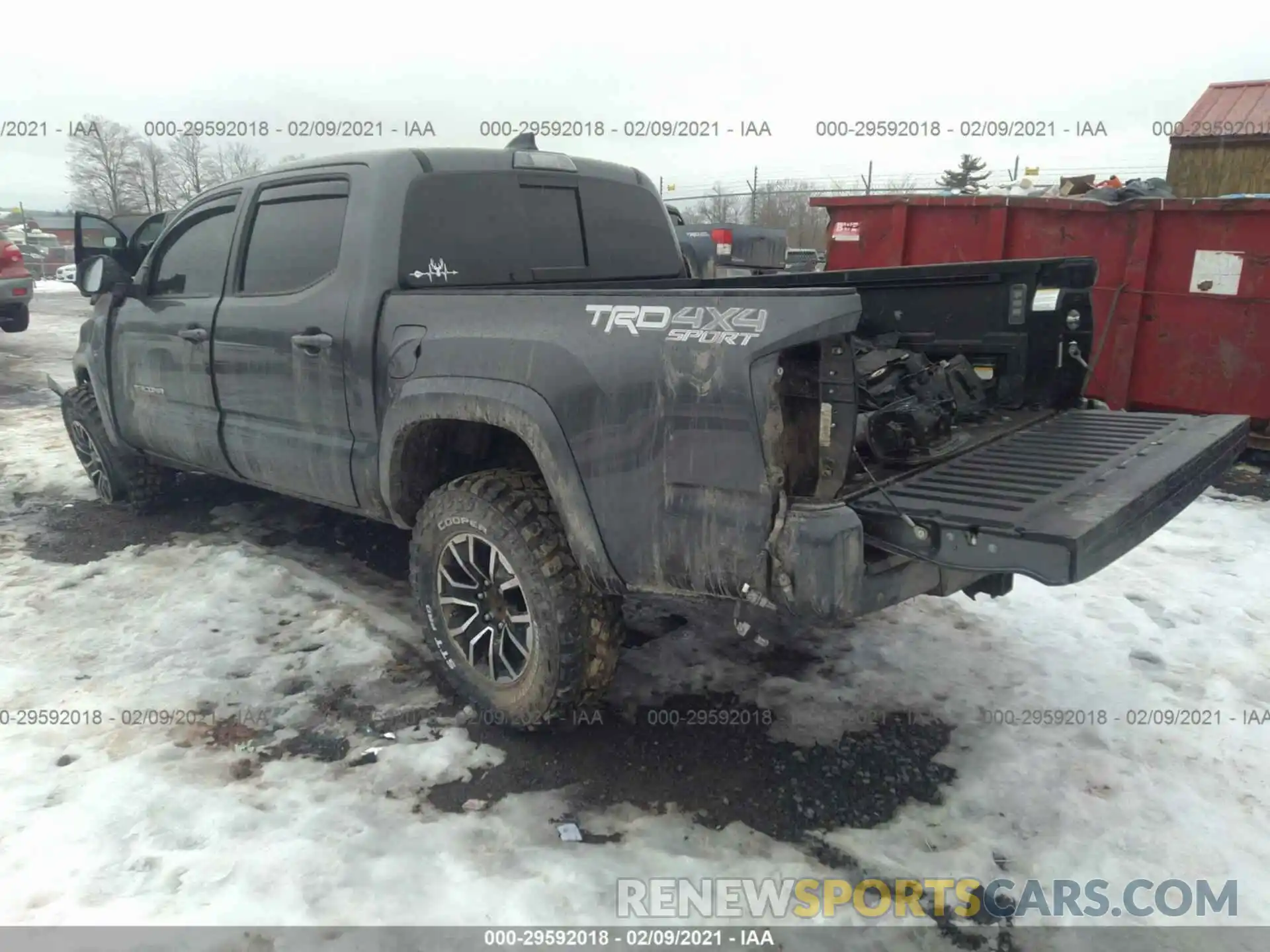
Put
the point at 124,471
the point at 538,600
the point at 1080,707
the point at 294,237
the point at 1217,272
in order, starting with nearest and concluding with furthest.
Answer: the point at 538,600, the point at 1080,707, the point at 294,237, the point at 124,471, the point at 1217,272

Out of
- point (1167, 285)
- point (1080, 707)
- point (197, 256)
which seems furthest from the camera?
point (1167, 285)

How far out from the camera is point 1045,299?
3629 millimetres

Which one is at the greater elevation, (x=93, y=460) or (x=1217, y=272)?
(x=1217, y=272)

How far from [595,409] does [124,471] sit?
420 cm

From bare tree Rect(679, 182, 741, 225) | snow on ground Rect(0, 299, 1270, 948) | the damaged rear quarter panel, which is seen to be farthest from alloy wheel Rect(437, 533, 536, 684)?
bare tree Rect(679, 182, 741, 225)

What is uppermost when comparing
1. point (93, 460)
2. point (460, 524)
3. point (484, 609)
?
point (460, 524)

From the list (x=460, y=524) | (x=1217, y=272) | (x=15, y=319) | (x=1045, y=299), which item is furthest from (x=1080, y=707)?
(x=15, y=319)

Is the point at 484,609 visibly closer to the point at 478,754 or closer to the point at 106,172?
the point at 478,754

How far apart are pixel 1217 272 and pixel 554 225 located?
226 inches

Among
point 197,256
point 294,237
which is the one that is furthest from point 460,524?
point 197,256

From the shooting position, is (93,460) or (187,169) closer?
(93,460)

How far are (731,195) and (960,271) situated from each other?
102 ft

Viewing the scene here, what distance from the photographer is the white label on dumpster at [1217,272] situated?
681cm

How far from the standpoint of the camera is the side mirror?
4934mm
